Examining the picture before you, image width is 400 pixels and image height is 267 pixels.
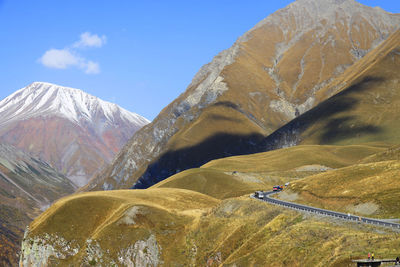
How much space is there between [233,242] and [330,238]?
70.3 feet

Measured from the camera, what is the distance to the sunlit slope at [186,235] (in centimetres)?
5819

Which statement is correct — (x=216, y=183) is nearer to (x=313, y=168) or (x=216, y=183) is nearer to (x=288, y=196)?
(x=313, y=168)

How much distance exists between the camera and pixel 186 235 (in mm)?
91688

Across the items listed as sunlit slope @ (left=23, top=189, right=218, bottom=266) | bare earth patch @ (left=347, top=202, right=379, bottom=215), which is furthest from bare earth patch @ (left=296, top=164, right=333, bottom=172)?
bare earth patch @ (left=347, top=202, right=379, bottom=215)

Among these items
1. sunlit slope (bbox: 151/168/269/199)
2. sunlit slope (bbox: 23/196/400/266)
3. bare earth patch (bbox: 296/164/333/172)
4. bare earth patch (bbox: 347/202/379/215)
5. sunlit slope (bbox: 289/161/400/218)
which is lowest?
sunlit slope (bbox: 23/196/400/266)

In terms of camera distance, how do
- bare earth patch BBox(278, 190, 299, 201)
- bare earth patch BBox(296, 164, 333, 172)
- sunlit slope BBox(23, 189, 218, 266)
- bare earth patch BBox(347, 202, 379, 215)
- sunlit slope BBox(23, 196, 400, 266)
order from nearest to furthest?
sunlit slope BBox(23, 196, 400, 266) → bare earth patch BBox(347, 202, 379, 215) → sunlit slope BBox(23, 189, 218, 266) → bare earth patch BBox(278, 190, 299, 201) → bare earth patch BBox(296, 164, 333, 172)

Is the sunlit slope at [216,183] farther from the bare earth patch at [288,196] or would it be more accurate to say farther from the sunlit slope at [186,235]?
the bare earth patch at [288,196]

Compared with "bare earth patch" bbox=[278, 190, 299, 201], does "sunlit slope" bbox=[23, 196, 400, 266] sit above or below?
below

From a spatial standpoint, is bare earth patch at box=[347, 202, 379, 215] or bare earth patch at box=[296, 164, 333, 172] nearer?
bare earth patch at box=[347, 202, 379, 215]

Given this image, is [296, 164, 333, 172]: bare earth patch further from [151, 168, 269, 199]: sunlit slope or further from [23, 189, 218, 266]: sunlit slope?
[23, 189, 218, 266]: sunlit slope

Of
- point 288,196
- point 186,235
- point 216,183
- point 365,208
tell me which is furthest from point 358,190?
point 216,183

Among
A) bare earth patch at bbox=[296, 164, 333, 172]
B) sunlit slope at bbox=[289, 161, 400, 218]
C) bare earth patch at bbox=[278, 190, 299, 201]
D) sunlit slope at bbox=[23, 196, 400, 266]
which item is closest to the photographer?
sunlit slope at bbox=[23, 196, 400, 266]

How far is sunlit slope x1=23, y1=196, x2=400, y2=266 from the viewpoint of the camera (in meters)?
58.2

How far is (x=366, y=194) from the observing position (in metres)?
86.6
